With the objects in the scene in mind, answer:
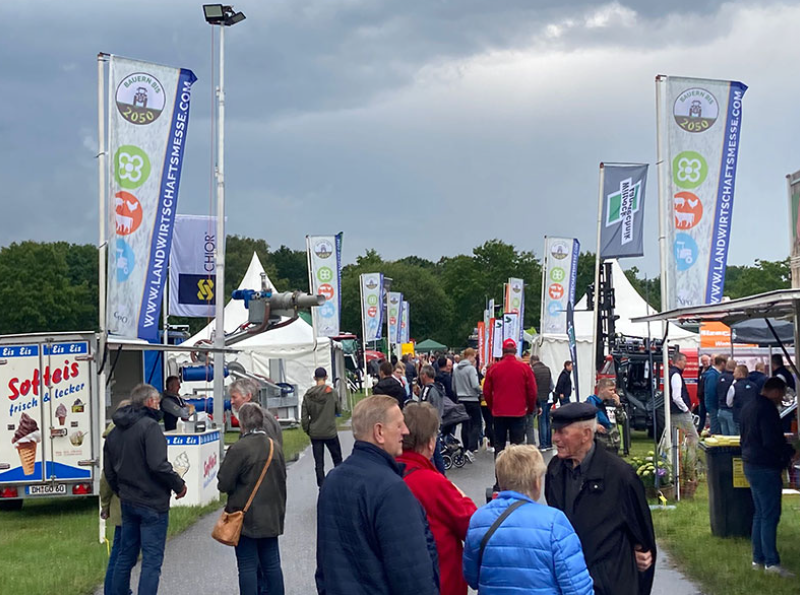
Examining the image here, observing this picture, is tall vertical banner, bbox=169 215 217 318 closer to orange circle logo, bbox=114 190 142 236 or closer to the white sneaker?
orange circle logo, bbox=114 190 142 236

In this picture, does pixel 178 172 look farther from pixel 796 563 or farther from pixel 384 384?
pixel 796 563

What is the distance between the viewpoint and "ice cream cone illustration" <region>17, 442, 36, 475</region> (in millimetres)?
14320

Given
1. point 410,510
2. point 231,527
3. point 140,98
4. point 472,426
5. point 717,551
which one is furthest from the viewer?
point 472,426

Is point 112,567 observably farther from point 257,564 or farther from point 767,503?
point 767,503

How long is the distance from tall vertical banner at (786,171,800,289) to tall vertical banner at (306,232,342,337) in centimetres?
2048

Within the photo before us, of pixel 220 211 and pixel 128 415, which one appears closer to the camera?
pixel 128 415

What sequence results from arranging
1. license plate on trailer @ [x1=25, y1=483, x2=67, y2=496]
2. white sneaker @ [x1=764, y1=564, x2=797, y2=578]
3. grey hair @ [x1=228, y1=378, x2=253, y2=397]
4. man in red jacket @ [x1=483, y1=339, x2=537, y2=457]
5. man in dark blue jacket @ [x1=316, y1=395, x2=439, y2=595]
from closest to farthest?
man in dark blue jacket @ [x1=316, y1=395, x2=439, y2=595]
grey hair @ [x1=228, y1=378, x2=253, y2=397]
white sneaker @ [x1=764, y1=564, x2=797, y2=578]
license plate on trailer @ [x1=25, y1=483, x2=67, y2=496]
man in red jacket @ [x1=483, y1=339, x2=537, y2=457]

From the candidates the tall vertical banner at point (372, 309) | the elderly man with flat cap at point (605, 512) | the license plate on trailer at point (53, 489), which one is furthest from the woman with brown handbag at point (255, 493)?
the tall vertical banner at point (372, 309)

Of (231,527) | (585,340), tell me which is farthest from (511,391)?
(585,340)

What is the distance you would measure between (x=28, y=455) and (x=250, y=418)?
7.84 meters

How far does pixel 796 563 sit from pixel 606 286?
12.2m

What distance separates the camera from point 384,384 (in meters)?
9.71

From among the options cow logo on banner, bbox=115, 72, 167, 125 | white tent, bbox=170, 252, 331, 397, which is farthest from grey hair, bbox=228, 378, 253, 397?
white tent, bbox=170, 252, 331, 397

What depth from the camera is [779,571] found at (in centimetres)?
924
